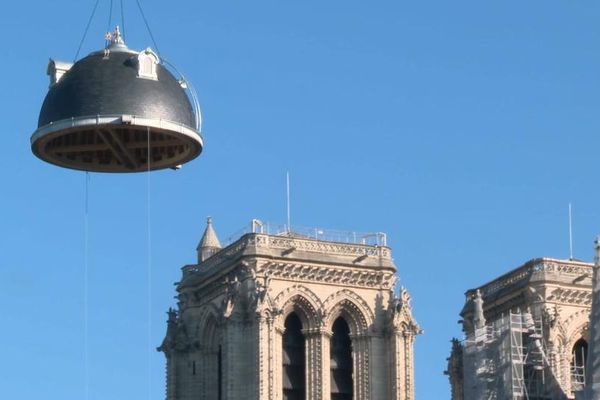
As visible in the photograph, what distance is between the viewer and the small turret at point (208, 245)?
4203 inches

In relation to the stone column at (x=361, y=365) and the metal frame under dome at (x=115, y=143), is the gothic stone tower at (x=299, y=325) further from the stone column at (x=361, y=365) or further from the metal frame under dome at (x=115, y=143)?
the metal frame under dome at (x=115, y=143)

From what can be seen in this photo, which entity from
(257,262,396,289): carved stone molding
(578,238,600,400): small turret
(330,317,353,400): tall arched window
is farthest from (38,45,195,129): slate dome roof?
(330,317,353,400): tall arched window

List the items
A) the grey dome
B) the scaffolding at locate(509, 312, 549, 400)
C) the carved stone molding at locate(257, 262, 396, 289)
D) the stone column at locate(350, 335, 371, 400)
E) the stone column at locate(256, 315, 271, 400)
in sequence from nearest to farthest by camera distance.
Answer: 1. the grey dome
2. the scaffolding at locate(509, 312, 549, 400)
3. the stone column at locate(256, 315, 271, 400)
4. the carved stone molding at locate(257, 262, 396, 289)
5. the stone column at locate(350, 335, 371, 400)

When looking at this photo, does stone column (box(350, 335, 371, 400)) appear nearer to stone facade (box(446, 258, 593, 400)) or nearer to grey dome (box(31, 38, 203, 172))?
stone facade (box(446, 258, 593, 400))

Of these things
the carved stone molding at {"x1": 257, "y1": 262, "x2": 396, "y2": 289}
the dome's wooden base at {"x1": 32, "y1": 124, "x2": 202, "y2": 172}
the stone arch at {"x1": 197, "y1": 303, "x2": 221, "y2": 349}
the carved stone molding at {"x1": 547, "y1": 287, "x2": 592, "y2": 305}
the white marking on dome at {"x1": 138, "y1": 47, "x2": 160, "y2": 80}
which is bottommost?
the dome's wooden base at {"x1": 32, "y1": 124, "x2": 202, "y2": 172}

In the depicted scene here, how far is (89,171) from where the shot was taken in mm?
45156

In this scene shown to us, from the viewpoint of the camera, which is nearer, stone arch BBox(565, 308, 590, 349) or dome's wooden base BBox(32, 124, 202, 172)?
dome's wooden base BBox(32, 124, 202, 172)

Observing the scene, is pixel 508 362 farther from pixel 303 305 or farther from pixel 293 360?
pixel 293 360

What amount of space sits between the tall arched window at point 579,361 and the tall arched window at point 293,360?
1329cm

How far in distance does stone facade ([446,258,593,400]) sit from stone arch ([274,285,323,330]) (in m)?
6.72

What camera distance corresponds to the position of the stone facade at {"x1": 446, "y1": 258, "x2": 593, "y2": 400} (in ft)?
276

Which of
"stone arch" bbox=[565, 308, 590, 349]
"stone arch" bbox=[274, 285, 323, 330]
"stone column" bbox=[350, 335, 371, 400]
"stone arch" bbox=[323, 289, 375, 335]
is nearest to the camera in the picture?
"stone arch" bbox=[565, 308, 590, 349]

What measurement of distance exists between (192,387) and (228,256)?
21.5ft

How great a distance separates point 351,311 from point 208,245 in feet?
30.0
